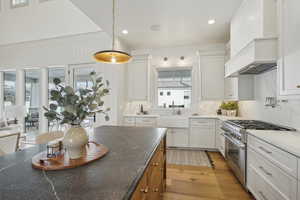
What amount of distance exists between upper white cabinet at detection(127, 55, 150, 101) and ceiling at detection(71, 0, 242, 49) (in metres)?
0.54

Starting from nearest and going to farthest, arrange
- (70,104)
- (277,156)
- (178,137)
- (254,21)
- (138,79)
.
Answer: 1. (70,104)
2. (277,156)
3. (254,21)
4. (178,137)
5. (138,79)

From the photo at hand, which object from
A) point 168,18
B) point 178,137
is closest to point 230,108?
point 178,137

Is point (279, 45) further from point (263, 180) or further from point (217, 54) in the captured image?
point (217, 54)

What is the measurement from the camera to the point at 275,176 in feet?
4.48

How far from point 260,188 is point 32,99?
5981 mm

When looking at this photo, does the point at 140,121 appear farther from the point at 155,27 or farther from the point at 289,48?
the point at 289,48

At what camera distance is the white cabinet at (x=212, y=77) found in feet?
12.4

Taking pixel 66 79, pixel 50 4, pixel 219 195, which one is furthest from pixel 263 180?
pixel 50 4

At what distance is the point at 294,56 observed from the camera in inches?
57.3

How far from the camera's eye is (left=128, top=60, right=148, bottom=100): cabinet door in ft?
13.6

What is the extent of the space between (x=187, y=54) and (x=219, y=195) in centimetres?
345

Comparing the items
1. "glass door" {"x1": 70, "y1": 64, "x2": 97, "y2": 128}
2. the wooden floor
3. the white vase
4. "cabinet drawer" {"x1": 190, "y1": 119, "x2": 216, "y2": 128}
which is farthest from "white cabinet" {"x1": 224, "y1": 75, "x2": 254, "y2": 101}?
"glass door" {"x1": 70, "y1": 64, "x2": 97, "y2": 128}

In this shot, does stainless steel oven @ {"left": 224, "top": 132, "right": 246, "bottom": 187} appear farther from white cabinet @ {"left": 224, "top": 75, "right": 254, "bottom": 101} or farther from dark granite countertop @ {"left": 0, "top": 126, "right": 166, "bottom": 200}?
dark granite countertop @ {"left": 0, "top": 126, "right": 166, "bottom": 200}

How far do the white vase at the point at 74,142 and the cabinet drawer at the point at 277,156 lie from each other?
5.28 feet
